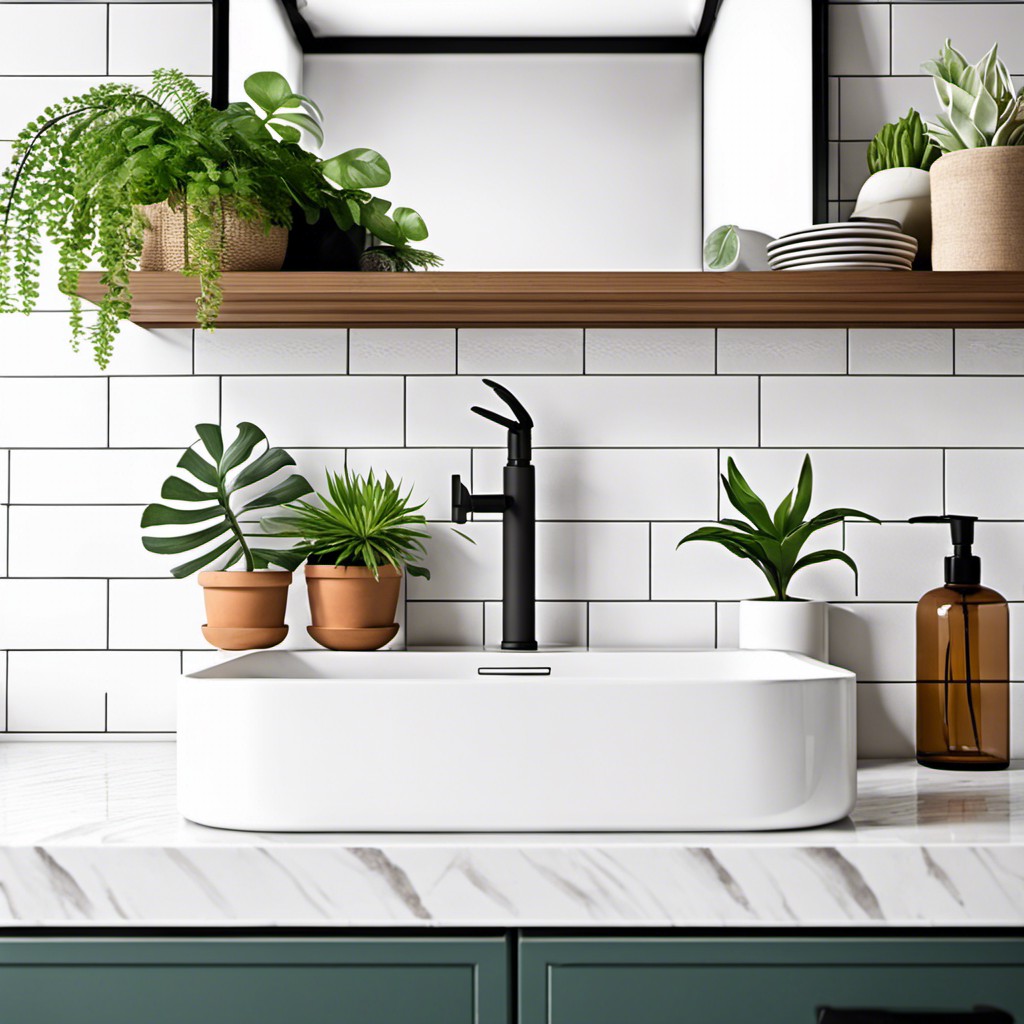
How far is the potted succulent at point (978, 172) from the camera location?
4.11 feet

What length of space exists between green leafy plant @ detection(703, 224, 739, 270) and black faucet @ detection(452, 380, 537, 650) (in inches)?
12.3

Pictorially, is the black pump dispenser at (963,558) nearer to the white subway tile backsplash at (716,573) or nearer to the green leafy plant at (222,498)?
the white subway tile backsplash at (716,573)

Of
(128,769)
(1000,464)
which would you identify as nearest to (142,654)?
(128,769)

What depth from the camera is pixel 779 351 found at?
143 cm

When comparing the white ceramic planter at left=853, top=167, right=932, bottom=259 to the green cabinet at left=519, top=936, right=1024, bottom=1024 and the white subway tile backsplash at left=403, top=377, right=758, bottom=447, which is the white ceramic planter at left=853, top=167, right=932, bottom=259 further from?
the green cabinet at left=519, top=936, right=1024, bottom=1024

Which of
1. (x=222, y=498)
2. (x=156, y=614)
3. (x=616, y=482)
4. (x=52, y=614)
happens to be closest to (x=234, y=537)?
(x=222, y=498)

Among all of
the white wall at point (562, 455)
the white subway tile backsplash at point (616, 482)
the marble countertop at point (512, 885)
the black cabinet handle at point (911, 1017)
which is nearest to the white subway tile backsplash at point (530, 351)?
the white wall at point (562, 455)

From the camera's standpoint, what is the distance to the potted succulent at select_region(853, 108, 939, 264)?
1353 mm

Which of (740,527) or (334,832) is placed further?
(740,527)

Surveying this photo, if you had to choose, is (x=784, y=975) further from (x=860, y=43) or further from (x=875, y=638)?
(x=860, y=43)

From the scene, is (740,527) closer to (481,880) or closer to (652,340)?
(652,340)

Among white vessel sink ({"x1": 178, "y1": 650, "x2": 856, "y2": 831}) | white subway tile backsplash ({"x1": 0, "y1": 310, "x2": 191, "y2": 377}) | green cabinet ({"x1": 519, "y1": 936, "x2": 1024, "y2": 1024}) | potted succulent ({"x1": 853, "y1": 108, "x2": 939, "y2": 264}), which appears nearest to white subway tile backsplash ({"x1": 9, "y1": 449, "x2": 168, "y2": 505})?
white subway tile backsplash ({"x1": 0, "y1": 310, "x2": 191, "y2": 377})

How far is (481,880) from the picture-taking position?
2.94ft

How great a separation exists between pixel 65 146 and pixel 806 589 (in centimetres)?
106
